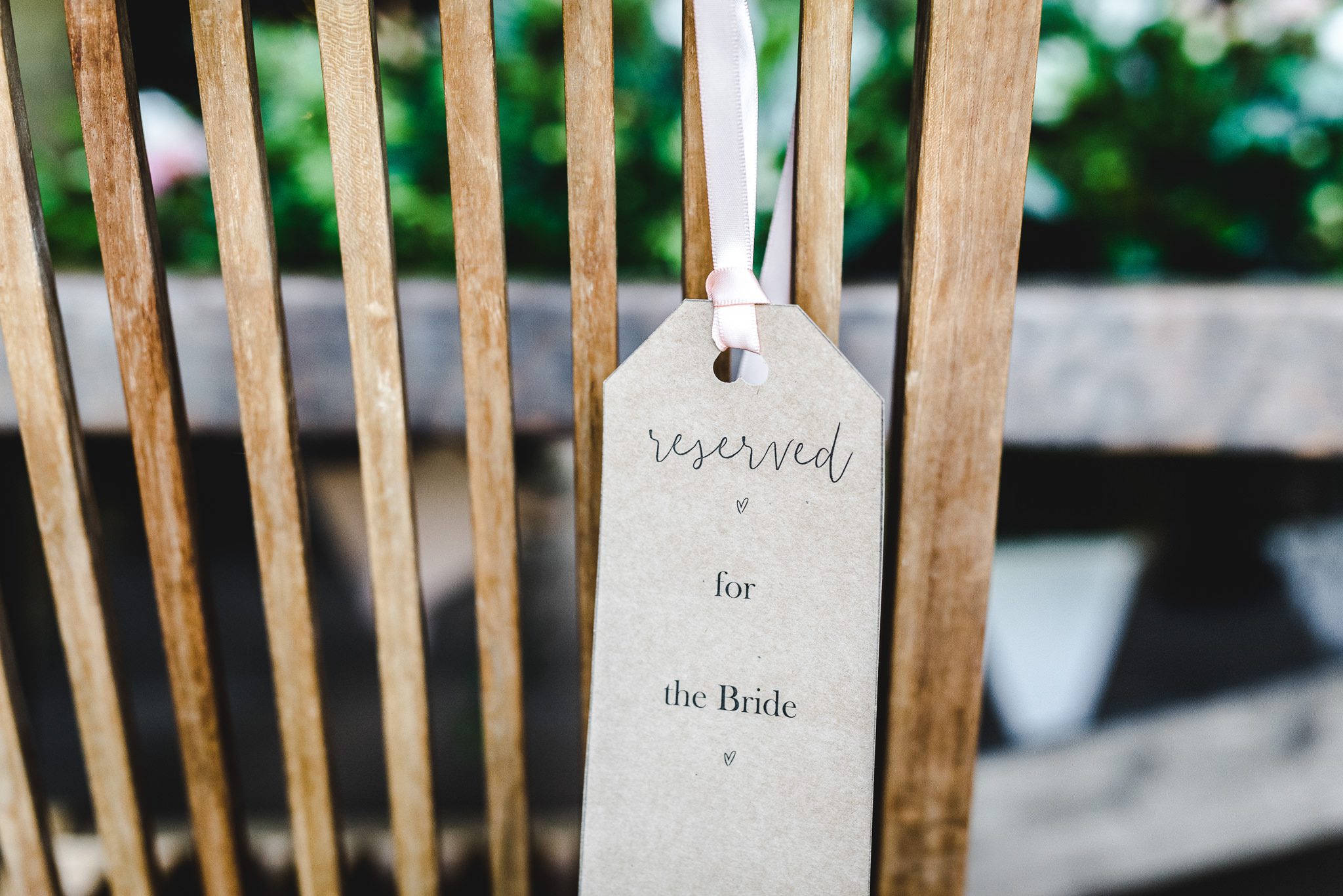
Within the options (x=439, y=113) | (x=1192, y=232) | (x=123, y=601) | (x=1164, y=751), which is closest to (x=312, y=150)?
(x=439, y=113)

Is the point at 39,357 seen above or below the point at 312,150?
below

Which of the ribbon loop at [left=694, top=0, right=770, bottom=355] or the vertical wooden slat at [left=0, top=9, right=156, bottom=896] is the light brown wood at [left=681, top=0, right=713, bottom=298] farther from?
the vertical wooden slat at [left=0, top=9, right=156, bottom=896]

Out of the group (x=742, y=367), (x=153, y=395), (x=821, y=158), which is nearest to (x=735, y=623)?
(x=742, y=367)

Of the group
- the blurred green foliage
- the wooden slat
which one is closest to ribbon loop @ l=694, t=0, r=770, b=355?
the wooden slat

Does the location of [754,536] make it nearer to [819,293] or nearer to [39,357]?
[819,293]

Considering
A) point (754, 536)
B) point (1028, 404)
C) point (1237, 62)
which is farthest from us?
point (1237, 62)

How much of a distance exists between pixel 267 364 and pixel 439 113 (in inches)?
28.3

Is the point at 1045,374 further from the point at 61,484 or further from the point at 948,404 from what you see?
the point at 61,484

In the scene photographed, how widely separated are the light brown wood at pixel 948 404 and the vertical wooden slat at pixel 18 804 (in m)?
0.54

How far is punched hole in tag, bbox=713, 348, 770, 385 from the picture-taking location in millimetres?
378

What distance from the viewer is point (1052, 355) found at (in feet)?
2.53

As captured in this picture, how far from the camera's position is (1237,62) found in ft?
3.20

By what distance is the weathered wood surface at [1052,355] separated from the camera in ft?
2.46

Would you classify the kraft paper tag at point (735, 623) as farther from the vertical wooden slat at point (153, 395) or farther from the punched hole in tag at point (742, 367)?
the vertical wooden slat at point (153, 395)
